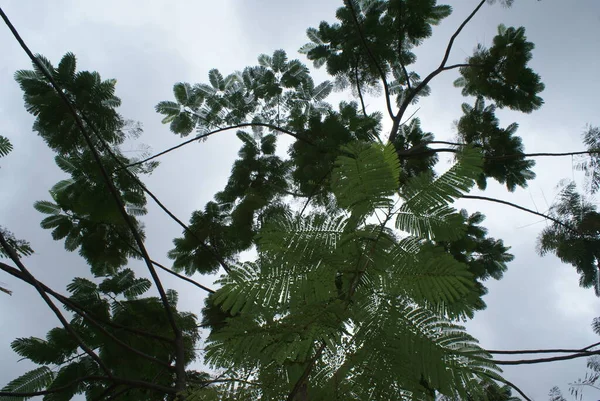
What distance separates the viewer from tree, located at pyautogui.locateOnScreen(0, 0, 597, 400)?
104 cm

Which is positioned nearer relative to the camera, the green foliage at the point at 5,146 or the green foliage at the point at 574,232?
the green foliage at the point at 5,146

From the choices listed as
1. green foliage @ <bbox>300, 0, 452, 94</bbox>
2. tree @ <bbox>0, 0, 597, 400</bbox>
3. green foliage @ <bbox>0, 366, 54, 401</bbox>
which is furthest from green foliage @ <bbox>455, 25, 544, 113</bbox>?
green foliage @ <bbox>0, 366, 54, 401</bbox>

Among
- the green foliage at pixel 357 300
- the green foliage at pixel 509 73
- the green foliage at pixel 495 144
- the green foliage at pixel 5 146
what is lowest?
the green foliage at pixel 357 300

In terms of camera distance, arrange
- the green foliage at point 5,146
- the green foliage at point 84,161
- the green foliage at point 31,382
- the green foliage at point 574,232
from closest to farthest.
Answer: the green foliage at point 5,146 → the green foliage at point 31,382 → the green foliage at point 84,161 → the green foliage at point 574,232

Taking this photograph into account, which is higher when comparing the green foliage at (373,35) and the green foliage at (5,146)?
the green foliage at (373,35)

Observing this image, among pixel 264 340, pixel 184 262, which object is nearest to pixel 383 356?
pixel 264 340

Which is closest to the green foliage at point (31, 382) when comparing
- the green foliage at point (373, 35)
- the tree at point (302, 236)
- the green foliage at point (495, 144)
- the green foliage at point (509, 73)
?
the tree at point (302, 236)

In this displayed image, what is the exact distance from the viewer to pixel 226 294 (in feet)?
3.60

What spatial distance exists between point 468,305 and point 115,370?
12.6 feet

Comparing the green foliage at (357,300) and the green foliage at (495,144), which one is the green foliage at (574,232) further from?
the green foliage at (357,300)

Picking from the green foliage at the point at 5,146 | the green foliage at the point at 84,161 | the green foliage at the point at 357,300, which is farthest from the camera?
the green foliage at the point at 84,161

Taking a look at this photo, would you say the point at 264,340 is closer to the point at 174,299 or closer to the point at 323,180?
the point at 323,180

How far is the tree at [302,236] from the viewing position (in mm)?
1043

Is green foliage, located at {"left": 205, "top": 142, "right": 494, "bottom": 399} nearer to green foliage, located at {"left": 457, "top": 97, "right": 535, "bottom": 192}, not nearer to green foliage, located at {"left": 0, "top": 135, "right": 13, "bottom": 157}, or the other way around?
green foliage, located at {"left": 0, "top": 135, "right": 13, "bottom": 157}
